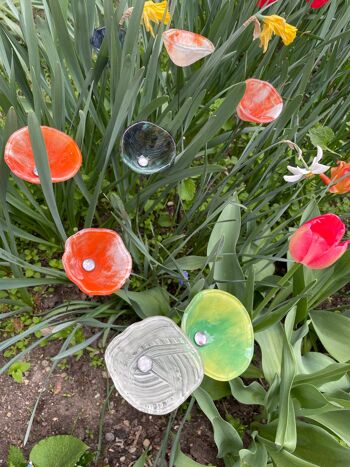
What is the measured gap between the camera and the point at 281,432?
0.80 metres

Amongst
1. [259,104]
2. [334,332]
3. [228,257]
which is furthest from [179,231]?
[334,332]

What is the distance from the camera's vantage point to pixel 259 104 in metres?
1.02

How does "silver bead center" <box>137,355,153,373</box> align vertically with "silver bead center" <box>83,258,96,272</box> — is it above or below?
below

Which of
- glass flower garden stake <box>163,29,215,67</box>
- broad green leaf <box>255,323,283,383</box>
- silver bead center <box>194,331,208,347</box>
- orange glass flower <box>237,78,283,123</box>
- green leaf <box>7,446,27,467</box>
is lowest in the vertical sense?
green leaf <box>7,446,27,467</box>

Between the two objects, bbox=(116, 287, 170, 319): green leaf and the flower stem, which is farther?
bbox=(116, 287, 170, 319): green leaf

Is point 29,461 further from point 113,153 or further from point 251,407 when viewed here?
point 113,153

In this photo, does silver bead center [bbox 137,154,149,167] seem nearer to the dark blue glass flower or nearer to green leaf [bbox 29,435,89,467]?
the dark blue glass flower

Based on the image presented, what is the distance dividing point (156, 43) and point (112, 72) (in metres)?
0.12

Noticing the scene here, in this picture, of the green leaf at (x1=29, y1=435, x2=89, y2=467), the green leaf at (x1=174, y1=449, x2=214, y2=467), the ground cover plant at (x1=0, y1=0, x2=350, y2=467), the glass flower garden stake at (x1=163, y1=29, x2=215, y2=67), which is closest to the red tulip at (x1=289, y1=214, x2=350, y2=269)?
the ground cover plant at (x1=0, y1=0, x2=350, y2=467)

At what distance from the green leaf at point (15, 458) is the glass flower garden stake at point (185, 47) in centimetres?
91

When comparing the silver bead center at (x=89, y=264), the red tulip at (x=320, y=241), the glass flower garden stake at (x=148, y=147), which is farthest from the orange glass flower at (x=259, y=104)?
the silver bead center at (x=89, y=264)

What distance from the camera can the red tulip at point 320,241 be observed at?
72 cm

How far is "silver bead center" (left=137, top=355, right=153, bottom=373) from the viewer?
0.86 metres

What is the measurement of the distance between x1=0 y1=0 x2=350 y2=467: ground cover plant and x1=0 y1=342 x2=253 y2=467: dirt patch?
0.03m
